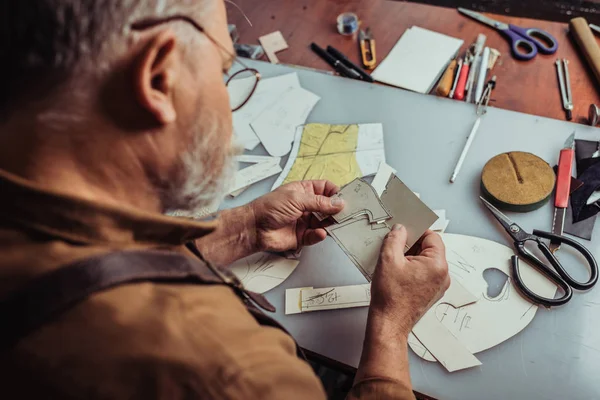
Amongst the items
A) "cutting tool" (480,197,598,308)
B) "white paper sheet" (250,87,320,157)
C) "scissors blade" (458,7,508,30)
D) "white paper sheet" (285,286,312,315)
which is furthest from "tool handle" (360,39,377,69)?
"white paper sheet" (285,286,312,315)

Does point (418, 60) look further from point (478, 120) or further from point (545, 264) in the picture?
point (545, 264)

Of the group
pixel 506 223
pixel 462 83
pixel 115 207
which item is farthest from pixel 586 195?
pixel 115 207

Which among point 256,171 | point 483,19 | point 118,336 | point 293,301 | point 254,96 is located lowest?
point 293,301

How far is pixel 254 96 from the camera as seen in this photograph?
1.39 m

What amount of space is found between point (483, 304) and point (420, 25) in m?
0.90

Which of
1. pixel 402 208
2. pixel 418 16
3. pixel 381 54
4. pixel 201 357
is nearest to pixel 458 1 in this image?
pixel 418 16

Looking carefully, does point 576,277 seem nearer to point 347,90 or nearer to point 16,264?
point 347,90

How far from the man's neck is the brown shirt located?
26 mm

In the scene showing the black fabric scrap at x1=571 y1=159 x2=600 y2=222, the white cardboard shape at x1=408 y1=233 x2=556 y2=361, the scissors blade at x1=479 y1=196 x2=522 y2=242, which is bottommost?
the white cardboard shape at x1=408 y1=233 x2=556 y2=361

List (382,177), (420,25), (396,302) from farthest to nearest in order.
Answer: (420,25), (382,177), (396,302)

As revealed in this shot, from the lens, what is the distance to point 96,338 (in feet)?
1.62

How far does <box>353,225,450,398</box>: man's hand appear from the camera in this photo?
32.2 inches

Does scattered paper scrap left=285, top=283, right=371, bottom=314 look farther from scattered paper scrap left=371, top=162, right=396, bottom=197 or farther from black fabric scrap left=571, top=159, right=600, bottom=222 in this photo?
black fabric scrap left=571, top=159, right=600, bottom=222

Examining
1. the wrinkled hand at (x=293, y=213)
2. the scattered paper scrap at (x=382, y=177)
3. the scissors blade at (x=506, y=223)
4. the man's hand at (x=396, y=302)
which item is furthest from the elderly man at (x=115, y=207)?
the scissors blade at (x=506, y=223)
